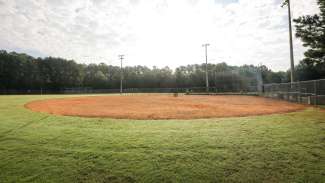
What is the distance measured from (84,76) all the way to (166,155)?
293 ft

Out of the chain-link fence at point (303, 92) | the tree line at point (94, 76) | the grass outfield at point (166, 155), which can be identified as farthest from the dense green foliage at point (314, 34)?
the tree line at point (94, 76)

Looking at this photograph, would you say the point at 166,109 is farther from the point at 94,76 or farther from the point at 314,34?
the point at 94,76

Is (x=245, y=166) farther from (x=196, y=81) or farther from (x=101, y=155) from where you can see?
(x=196, y=81)

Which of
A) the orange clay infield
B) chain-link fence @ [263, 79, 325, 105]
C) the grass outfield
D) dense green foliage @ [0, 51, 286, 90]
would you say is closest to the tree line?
dense green foliage @ [0, 51, 286, 90]

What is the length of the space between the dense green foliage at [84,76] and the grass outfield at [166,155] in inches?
2267

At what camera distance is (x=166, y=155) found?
496 cm

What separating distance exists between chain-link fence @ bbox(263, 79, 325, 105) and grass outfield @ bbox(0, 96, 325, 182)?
37.3ft

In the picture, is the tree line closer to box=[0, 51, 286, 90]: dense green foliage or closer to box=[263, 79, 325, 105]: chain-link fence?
box=[0, 51, 286, 90]: dense green foliage

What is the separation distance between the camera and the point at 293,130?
273 inches

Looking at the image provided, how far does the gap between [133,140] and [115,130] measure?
1.63 m

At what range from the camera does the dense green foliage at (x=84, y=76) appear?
232 feet

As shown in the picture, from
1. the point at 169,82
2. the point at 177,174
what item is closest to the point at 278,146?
the point at 177,174

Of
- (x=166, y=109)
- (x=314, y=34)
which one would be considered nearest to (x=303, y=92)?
(x=314, y=34)

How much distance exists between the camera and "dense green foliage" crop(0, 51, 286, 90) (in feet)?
232
